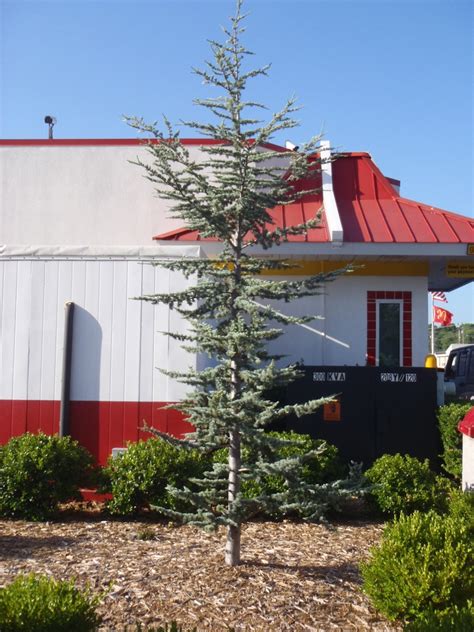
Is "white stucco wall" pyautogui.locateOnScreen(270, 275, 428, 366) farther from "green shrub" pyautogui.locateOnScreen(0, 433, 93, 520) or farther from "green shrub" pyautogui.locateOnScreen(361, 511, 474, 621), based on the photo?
"green shrub" pyautogui.locateOnScreen(361, 511, 474, 621)

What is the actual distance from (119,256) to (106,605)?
5.40 metres

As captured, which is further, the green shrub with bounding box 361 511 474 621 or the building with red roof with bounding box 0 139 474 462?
the building with red roof with bounding box 0 139 474 462

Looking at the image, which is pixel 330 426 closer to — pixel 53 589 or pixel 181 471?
pixel 181 471

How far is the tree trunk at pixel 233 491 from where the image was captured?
5783mm

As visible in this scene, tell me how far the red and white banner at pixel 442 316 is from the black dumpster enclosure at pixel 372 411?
815 inches

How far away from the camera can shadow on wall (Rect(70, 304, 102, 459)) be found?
927 cm

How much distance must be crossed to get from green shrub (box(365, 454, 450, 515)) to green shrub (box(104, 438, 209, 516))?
6.79 ft

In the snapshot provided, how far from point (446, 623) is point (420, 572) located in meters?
0.85

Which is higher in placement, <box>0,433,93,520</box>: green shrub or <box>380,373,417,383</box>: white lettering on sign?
<box>380,373,417,383</box>: white lettering on sign

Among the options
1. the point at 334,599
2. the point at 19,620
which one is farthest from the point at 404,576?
the point at 19,620

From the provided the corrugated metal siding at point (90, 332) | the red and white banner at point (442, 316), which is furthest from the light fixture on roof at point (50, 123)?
the red and white banner at point (442, 316)

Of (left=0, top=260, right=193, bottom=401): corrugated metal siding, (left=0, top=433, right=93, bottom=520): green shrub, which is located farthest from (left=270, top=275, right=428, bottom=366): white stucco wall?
(left=0, top=433, right=93, bottom=520): green shrub

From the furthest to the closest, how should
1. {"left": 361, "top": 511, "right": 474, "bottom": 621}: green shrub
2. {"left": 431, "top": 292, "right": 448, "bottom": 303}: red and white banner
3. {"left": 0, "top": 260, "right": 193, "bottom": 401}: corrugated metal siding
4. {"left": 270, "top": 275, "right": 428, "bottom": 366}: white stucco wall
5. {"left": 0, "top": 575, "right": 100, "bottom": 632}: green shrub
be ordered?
{"left": 431, "top": 292, "right": 448, "bottom": 303}: red and white banner
{"left": 270, "top": 275, "right": 428, "bottom": 366}: white stucco wall
{"left": 0, "top": 260, "right": 193, "bottom": 401}: corrugated metal siding
{"left": 361, "top": 511, "right": 474, "bottom": 621}: green shrub
{"left": 0, "top": 575, "right": 100, "bottom": 632}: green shrub

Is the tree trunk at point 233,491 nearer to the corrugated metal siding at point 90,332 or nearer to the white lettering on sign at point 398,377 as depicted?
the corrugated metal siding at point 90,332
